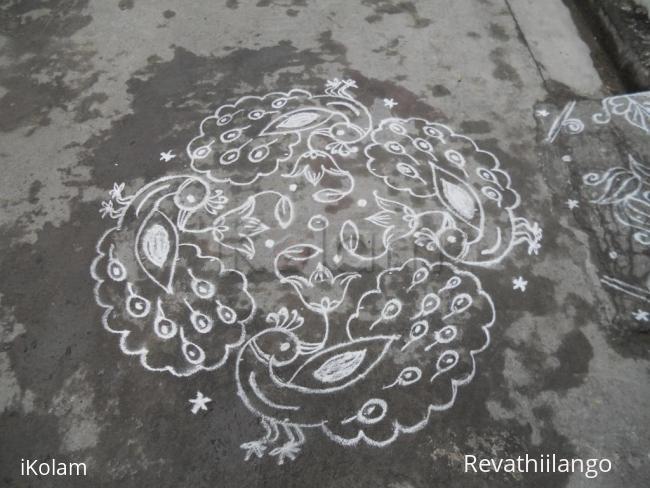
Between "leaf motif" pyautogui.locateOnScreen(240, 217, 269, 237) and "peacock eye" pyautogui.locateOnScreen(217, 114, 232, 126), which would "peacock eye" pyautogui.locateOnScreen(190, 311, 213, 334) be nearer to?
"leaf motif" pyautogui.locateOnScreen(240, 217, 269, 237)

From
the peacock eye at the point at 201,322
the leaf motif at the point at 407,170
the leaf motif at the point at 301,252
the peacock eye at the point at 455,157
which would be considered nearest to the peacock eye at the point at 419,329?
the leaf motif at the point at 301,252

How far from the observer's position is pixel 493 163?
3707mm

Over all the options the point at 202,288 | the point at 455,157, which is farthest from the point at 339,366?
the point at 455,157

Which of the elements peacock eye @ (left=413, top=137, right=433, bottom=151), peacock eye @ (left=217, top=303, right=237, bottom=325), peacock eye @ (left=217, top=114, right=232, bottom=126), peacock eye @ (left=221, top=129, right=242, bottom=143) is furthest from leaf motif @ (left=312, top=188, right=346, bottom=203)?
peacock eye @ (left=217, top=114, right=232, bottom=126)

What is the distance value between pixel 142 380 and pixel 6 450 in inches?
32.6

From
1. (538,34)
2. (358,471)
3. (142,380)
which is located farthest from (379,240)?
(538,34)

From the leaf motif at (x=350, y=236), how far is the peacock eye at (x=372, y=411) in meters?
1.04

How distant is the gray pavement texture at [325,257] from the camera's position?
104 inches

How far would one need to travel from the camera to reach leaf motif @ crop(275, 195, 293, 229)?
336 cm

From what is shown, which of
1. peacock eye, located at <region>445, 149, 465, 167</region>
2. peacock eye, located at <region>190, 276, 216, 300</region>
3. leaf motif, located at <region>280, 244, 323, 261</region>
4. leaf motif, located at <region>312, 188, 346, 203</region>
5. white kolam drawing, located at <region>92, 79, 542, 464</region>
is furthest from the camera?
peacock eye, located at <region>445, 149, 465, 167</region>

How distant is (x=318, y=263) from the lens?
3189mm

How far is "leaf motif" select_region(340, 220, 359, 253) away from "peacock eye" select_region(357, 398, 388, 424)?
1042 mm

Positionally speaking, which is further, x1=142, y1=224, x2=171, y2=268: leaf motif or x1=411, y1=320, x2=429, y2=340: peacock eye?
x1=142, y1=224, x2=171, y2=268: leaf motif

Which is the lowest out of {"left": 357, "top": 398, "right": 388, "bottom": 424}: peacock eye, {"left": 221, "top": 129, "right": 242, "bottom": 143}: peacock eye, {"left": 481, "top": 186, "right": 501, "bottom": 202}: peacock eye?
{"left": 357, "top": 398, "right": 388, "bottom": 424}: peacock eye
